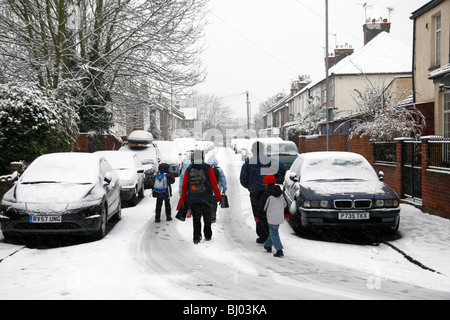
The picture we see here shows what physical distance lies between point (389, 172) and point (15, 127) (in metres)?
10.8

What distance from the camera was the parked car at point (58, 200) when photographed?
7438mm

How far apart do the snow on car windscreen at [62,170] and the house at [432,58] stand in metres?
11.5

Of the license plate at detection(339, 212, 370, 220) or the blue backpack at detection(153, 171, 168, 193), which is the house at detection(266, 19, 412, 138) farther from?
the license plate at detection(339, 212, 370, 220)

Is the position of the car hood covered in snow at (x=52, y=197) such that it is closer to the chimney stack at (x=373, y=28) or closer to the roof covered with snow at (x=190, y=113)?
the chimney stack at (x=373, y=28)

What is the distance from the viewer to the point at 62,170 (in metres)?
8.70

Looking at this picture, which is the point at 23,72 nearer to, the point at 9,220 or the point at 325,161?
the point at 9,220

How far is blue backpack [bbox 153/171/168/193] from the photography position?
10.1m

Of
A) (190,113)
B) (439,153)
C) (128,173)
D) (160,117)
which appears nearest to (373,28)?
(160,117)

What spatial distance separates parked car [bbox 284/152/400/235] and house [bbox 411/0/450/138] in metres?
7.82

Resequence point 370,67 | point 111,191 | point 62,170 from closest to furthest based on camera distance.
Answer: point 62,170
point 111,191
point 370,67

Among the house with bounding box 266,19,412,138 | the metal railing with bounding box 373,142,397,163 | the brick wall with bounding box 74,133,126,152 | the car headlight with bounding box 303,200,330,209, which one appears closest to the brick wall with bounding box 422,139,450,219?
the metal railing with bounding box 373,142,397,163

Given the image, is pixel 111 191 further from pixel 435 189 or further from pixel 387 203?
pixel 435 189

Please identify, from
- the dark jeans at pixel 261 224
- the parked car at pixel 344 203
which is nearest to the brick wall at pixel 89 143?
the dark jeans at pixel 261 224

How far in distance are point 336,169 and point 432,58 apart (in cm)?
1131
